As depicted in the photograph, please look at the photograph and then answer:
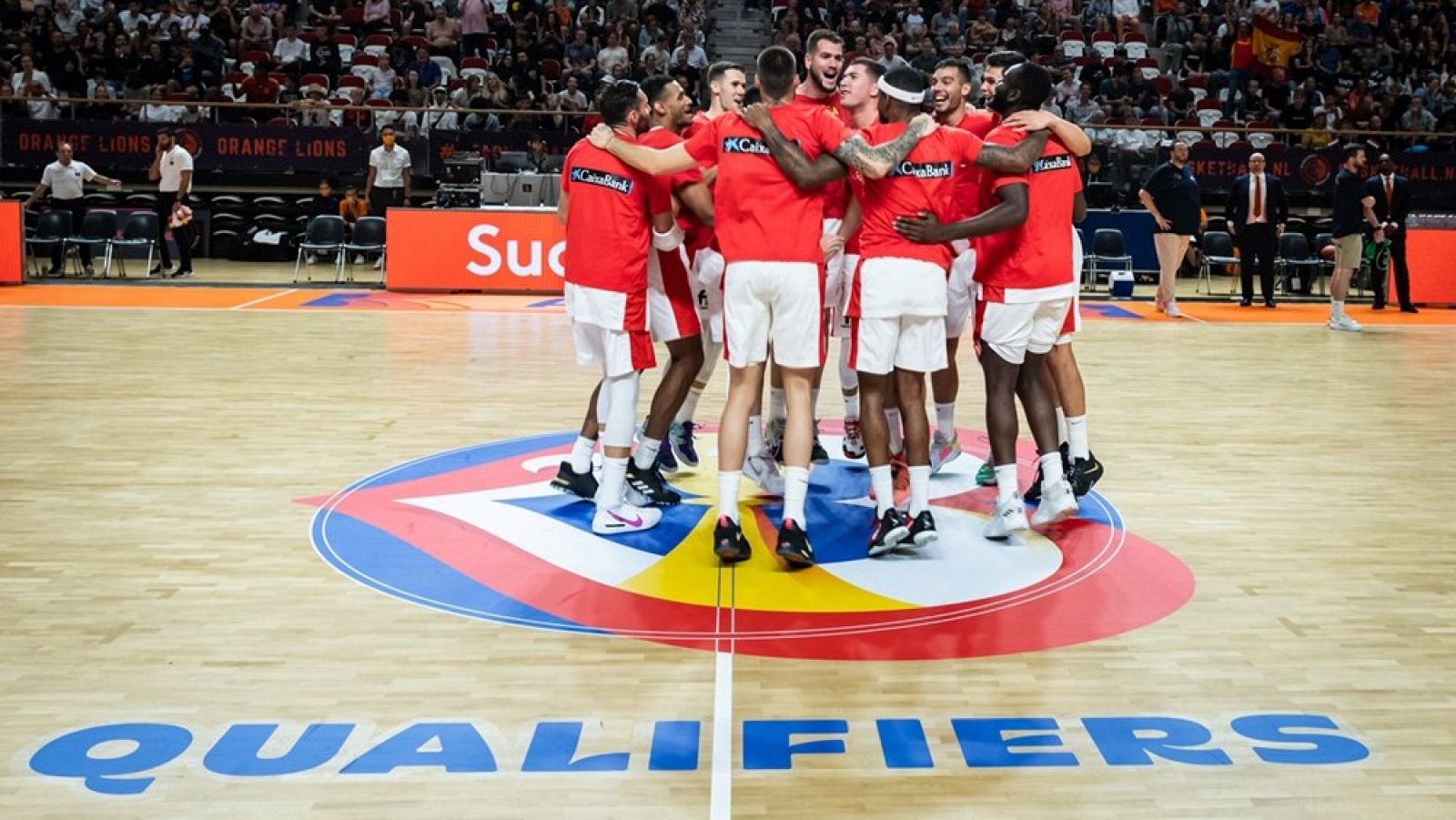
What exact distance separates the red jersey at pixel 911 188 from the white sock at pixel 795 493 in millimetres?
1020

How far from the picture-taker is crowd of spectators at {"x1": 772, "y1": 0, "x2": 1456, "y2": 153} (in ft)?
76.6

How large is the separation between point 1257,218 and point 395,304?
33.9ft

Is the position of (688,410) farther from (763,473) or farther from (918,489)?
(918,489)

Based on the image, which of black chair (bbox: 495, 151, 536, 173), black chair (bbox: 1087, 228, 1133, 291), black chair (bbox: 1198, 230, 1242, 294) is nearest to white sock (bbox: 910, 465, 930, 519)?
black chair (bbox: 1087, 228, 1133, 291)

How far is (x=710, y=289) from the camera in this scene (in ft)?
25.1

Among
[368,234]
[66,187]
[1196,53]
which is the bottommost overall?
[368,234]

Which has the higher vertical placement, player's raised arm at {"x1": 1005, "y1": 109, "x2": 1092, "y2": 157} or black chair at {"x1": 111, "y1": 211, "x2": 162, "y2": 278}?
player's raised arm at {"x1": 1005, "y1": 109, "x2": 1092, "y2": 157}

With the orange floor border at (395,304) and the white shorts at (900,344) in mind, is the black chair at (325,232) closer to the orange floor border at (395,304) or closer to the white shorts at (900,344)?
the orange floor border at (395,304)

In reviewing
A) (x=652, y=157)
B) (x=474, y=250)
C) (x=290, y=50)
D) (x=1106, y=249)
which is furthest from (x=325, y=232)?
(x=652, y=157)

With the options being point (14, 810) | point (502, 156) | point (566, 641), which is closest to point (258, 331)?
point (502, 156)

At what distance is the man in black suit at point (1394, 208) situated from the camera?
16.4 m

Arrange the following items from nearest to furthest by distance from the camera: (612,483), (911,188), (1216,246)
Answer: (911,188) < (612,483) < (1216,246)

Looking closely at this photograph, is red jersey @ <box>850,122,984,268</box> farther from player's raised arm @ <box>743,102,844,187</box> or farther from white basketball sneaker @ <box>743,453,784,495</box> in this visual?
white basketball sneaker @ <box>743,453,784,495</box>

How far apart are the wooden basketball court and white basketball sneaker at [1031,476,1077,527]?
0.14 m
